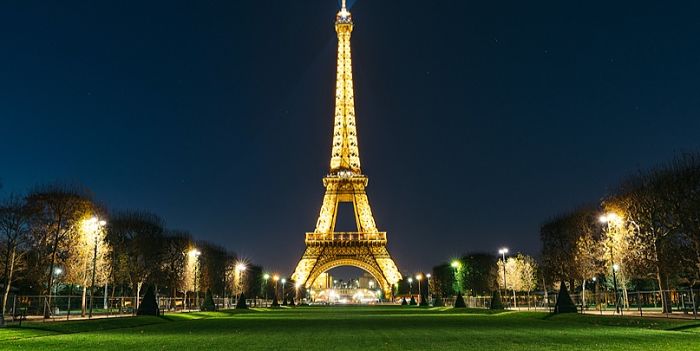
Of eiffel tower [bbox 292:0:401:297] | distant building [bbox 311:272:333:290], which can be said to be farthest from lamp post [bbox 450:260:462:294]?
distant building [bbox 311:272:333:290]

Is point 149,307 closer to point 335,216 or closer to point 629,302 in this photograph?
point 629,302

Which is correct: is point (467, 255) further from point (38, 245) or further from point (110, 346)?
point (110, 346)

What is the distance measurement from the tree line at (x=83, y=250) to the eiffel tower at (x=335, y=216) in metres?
21.6

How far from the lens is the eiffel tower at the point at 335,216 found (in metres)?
91.8

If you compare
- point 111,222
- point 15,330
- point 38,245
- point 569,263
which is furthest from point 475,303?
point 15,330

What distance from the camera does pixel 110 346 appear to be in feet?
61.3

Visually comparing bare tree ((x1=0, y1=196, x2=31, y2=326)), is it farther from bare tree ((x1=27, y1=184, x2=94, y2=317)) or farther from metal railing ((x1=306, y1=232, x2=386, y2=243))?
metal railing ((x1=306, y1=232, x2=386, y2=243))

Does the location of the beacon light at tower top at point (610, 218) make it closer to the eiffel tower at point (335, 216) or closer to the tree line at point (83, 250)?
the tree line at point (83, 250)

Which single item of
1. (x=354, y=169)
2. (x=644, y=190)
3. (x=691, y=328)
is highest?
(x=354, y=169)

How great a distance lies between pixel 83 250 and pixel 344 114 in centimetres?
5901

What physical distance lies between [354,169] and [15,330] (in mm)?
73384

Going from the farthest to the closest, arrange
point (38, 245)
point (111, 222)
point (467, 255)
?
point (467, 255), point (111, 222), point (38, 245)

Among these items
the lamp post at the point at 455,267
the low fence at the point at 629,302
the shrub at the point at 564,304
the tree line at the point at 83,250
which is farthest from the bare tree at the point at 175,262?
the shrub at the point at 564,304

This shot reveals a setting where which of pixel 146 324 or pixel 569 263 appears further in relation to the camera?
pixel 569 263
